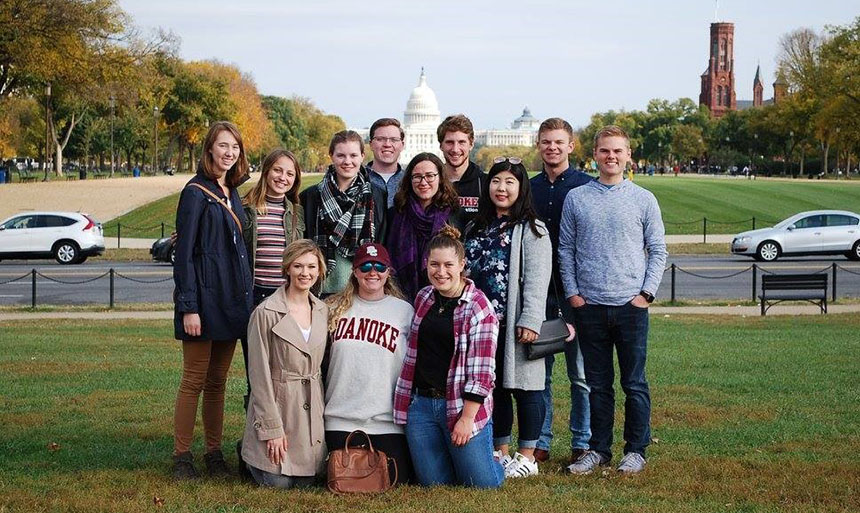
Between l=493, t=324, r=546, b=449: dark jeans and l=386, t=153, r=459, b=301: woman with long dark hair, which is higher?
l=386, t=153, r=459, b=301: woman with long dark hair

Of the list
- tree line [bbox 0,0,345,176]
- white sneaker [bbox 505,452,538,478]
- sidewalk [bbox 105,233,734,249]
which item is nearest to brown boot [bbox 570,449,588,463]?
white sneaker [bbox 505,452,538,478]

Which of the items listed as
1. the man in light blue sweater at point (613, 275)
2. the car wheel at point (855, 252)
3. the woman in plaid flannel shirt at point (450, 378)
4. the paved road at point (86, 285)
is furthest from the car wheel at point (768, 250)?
the woman in plaid flannel shirt at point (450, 378)

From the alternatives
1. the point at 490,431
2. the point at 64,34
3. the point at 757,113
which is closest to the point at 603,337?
the point at 490,431

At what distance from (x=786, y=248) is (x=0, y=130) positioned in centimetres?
6115

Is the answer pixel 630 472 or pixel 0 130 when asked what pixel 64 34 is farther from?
pixel 630 472

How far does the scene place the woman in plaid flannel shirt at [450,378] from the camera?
20.3ft

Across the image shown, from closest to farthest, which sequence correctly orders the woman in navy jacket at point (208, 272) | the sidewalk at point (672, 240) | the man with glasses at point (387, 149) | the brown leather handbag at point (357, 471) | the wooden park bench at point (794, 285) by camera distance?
the brown leather handbag at point (357, 471) → the woman in navy jacket at point (208, 272) → the man with glasses at point (387, 149) → the wooden park bench at point (794, 285) → the sidewalk at point (672, 240)

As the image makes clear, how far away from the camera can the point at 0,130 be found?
75.4 metres

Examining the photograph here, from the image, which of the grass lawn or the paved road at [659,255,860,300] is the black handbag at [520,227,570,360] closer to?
the grass lawn

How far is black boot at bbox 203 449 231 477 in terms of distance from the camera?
677 centimetres

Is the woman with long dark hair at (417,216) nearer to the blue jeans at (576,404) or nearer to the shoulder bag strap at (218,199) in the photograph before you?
the shoulder bag strap at (218,199)

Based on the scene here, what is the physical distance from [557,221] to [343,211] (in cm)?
139

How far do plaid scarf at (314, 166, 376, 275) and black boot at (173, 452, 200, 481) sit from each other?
5.01 feet

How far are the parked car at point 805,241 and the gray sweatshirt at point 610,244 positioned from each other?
77.7ft
